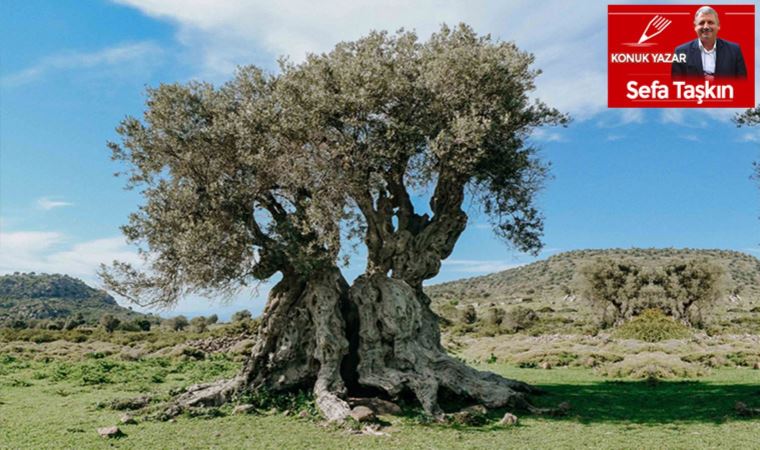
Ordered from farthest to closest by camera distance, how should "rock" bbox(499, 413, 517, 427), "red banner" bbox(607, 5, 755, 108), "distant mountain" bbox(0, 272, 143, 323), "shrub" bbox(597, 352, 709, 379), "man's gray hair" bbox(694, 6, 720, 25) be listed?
"distant mountain" bbox(0, 272, 143, 323), "shrub" bbox(597, 352, 709, 379), "red banner" bbox(607, 5, 755, 108), "man's gray hair" bbox(694, 6, 720, 25), "rock" bbox(499, 413, 517, 427)

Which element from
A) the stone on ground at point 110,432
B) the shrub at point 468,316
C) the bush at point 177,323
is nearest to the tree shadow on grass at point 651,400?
the stone on ground at point 110,432

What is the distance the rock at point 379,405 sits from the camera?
17.2 m

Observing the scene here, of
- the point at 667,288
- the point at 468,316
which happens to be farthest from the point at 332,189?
the point at 468,316

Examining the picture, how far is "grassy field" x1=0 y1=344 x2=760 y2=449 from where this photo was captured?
13922 millimetres

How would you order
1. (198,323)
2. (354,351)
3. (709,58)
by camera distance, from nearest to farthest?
(709,58), (354,351), (198,323)

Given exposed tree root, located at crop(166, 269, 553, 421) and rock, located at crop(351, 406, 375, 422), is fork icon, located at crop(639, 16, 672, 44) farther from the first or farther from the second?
rock, located at crop(351, 406, 375, 422)

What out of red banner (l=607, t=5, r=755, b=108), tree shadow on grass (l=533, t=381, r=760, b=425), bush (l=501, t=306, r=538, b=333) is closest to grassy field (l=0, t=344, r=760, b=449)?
tree shadow on grass (l=533, t=381, r=760, b=425)

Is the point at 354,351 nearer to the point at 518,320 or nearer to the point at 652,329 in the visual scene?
the point at 652,329

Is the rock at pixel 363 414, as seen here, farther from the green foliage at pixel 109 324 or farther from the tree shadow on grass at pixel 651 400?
the green foliage at pixel 109 324

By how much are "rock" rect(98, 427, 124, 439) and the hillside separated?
4569 centimetres

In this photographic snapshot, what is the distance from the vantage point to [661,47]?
19.9 m

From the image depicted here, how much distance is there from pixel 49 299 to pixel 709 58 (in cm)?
14178

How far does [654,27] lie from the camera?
792 inches

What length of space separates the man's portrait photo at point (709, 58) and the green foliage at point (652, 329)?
17.4 meters
